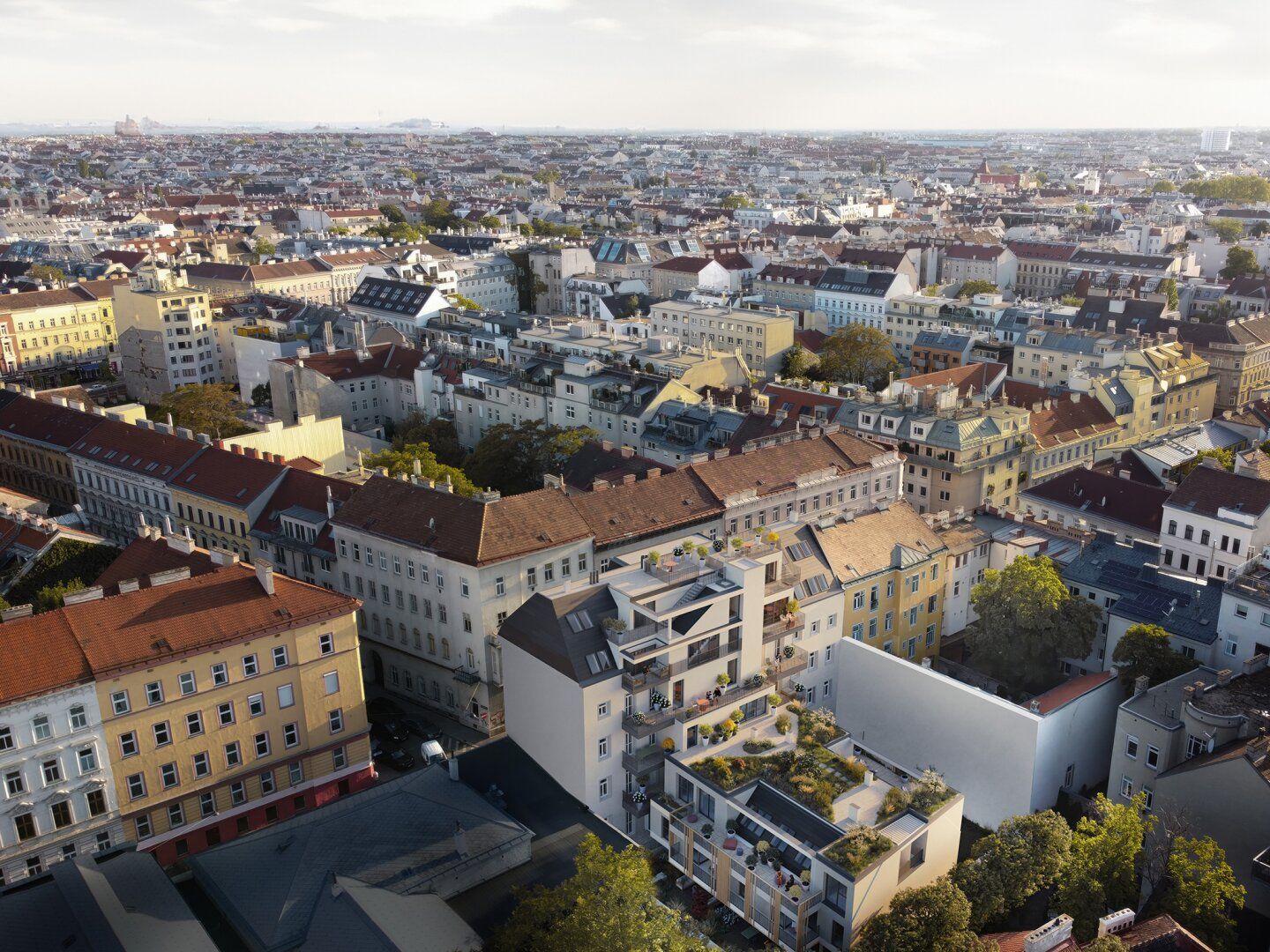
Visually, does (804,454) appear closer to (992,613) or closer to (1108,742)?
(992,613)

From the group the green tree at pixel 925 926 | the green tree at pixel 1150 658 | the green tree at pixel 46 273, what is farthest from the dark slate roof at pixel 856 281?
the green tree at pixel 925 926

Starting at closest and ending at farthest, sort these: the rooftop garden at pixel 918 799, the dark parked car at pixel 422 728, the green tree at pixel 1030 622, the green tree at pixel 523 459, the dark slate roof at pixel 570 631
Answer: the rooftop garden at pixel 918 799 < the dark slate roof at pixel 570 631 < the green tree at pixel 1030 622 < the dark parked car at pixel 422 728 < the green tree at pixel 523 459

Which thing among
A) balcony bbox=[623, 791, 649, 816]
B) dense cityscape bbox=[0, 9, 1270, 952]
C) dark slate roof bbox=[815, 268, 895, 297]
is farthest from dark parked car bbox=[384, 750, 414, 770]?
dark slate roof bbox=[815, 268, 895, 297]

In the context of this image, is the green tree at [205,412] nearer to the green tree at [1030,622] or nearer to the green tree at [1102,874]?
the green tree at [1030,622]

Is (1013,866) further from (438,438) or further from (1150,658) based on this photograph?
(438,438)

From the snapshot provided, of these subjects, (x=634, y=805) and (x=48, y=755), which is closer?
(x=48, y=755)

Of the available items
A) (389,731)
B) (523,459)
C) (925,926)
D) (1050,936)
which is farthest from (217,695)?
(523,459)

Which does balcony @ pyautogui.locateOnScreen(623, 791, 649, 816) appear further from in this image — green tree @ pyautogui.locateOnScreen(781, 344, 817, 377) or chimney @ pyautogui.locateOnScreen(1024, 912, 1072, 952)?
green tree @ pyautogui.locateOnScreen(781, 344, 817, 377)
